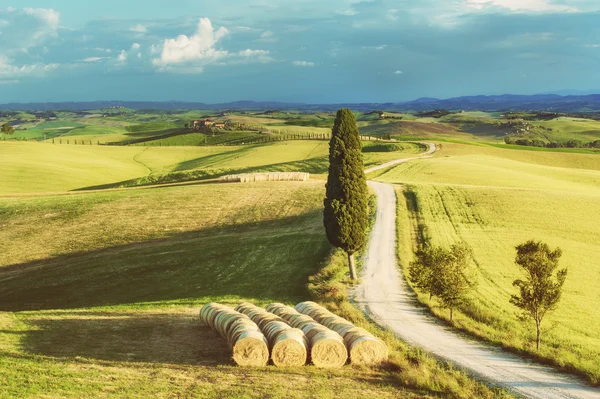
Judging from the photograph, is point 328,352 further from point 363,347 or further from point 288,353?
point 288,353

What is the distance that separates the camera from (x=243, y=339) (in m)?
23.0

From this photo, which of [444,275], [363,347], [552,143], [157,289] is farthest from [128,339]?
[552,143]

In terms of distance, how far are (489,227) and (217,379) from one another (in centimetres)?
3889

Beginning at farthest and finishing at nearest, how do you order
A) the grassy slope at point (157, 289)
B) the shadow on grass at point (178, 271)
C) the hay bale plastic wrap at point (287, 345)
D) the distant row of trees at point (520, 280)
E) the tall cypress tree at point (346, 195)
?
1. the tall cypress tree at point (346, 195)
2. the shadow on grass at point (178, 271)
3. the distant row of trees at point (520, 280)
4. the hay bale plastic wrap at point (287, 345)
5. the grassy slope at point (157, 289)

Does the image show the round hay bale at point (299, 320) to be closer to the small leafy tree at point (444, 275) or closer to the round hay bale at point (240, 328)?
the round hay bale at point (240, 328)

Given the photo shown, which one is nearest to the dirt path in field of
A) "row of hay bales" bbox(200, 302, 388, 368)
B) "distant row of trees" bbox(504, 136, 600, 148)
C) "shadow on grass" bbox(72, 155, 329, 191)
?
"row of hay bales" bbox(200, 302, 388, 368)

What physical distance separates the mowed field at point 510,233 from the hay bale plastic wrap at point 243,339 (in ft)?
38.7

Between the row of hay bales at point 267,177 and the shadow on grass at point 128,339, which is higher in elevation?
the row of hay bales at point 267,177

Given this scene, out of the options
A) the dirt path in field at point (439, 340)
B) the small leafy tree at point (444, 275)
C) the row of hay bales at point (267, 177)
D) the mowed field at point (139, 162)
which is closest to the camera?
the dirt path in field at point (439, 340)

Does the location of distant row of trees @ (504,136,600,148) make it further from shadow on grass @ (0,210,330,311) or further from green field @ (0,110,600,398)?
shadow on grass @ (0,210,330,311)

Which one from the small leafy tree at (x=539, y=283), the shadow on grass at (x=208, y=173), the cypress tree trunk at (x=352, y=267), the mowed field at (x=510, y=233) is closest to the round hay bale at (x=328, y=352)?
the mowed field at (x=510, y=233)

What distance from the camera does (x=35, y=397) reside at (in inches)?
722

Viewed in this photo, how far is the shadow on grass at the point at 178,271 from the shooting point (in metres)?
40.8

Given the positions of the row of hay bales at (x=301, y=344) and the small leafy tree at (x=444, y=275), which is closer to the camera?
the row of hay bales at (x=301, y=344)
